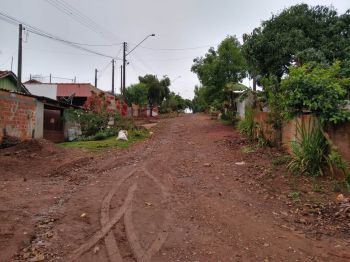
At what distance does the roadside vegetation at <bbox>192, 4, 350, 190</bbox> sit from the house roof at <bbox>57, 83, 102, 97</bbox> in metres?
10.9

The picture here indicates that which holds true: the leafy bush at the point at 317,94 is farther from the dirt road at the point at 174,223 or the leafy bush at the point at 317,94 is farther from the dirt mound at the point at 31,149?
the dirt mound at the point at 31,149

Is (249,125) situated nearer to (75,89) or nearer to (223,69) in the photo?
(223,69)

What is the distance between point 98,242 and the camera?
5.94 metres

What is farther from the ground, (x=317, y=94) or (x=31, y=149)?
(x=317, y=94)

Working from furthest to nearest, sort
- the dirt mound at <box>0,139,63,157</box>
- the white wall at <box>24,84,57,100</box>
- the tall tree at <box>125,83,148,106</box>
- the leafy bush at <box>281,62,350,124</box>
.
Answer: the tall tree at <box>125,83,148,106</box>
the white wall at <box>24,84,57,100</box>
the dirt mound at <box>0,139,63,157</box>
the leafy bush at <box>281,62,350,124</box>

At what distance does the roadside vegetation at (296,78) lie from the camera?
9688 millimetres

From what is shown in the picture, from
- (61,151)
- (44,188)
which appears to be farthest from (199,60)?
(44,188)

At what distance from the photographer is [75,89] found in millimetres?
35844

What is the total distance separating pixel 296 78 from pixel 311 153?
1.98 m

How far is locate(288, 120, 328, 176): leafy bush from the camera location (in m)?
9.73

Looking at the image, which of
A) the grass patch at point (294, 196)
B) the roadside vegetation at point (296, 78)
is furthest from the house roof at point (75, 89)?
the grass patch at point (294, 196)

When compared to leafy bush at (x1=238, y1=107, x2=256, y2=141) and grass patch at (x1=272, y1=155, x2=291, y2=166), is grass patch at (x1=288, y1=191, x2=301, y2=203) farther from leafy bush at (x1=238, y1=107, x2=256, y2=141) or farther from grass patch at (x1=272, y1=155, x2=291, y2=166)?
leafy bush at (x1=238, y1=107, x2=256, y2=141)

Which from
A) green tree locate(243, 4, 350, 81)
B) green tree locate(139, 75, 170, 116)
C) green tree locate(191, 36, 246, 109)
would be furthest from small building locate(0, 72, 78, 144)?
green tree locate(139, 75, 170, 116)

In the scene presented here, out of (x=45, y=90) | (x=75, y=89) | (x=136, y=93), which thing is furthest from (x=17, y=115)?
(x=136, y=93)
